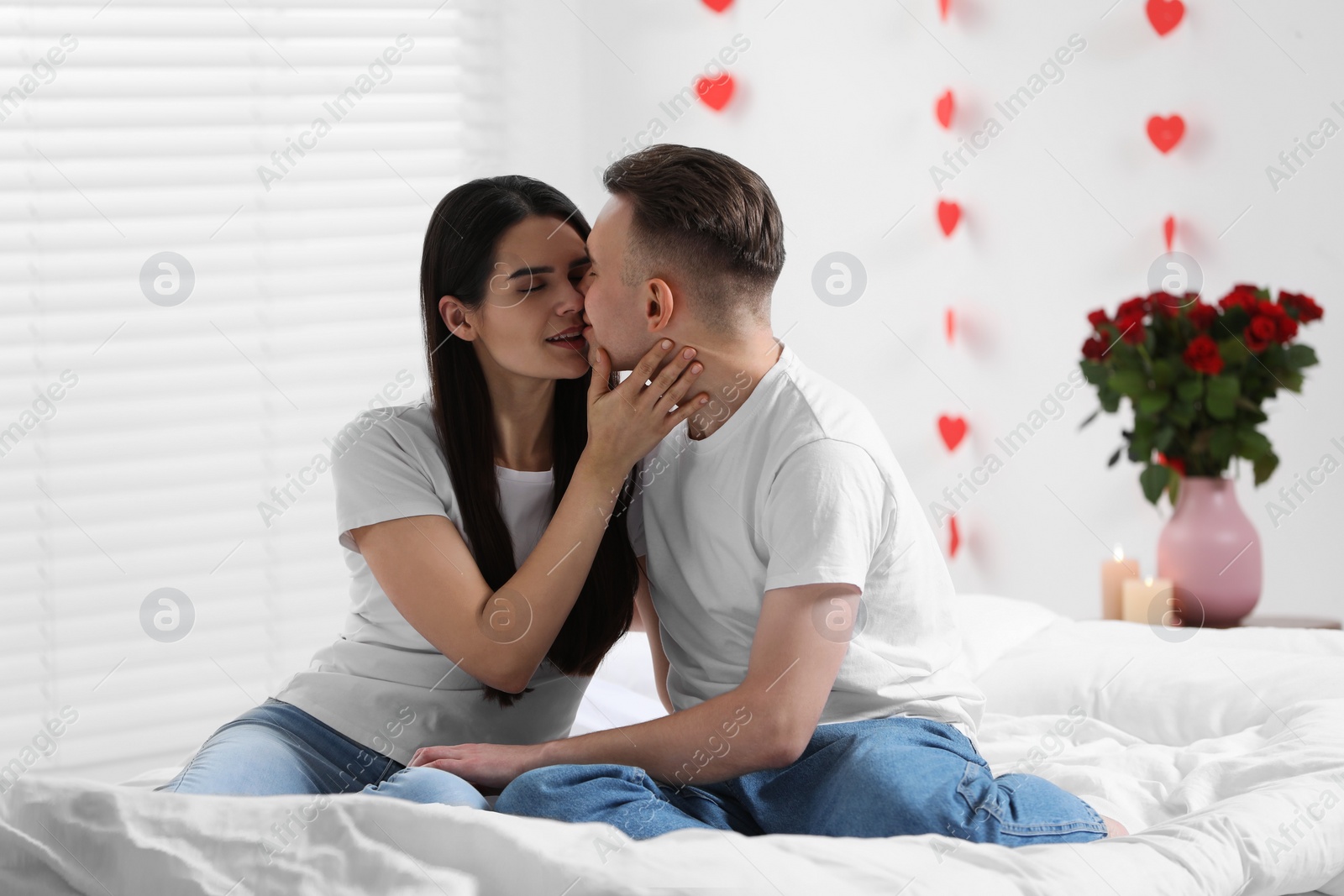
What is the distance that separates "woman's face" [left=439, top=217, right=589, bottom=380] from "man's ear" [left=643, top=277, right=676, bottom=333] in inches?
6.0

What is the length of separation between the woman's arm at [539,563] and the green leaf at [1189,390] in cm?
130

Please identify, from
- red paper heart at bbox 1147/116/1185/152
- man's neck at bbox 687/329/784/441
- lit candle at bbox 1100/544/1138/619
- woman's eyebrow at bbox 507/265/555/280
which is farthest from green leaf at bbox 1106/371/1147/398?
woman's eyebrow at bbox 507/265/555/280

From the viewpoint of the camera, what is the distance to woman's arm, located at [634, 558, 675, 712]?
1.46m

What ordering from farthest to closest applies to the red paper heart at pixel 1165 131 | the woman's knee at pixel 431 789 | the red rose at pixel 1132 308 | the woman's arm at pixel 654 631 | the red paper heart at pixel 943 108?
the red paper heart at pixel 943 108
the red paper heart at pixel 1165 131
the red rose at pixel 1132 308
the woman's arm at pixel 654 631
the woman's knee at pixel 431 789

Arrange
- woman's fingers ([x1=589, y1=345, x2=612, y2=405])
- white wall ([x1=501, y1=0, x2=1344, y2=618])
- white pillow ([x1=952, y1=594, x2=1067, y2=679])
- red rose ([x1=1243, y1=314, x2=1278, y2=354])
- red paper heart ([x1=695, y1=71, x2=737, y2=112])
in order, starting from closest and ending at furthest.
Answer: woman's fingers ([x1=589, y1=345, x2=612, y2=405]) < white pillow ([x1=952, y1=594, x2=1067, y2=679]) < red rose ([x1=1243, y1=314, x2=1278, y2=354]) < white wall ([x1=501, y1=0, x2=1344, y2=618]) < red paper heart ([x1=695, y1=71, x2=737, y2=112])

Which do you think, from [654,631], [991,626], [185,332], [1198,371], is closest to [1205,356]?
[1198,371]

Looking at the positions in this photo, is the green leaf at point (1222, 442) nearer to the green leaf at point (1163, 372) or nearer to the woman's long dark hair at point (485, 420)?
the green leaf at point (1163, 372)

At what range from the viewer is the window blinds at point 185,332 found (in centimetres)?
226

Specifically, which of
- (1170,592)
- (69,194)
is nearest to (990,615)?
(1170,592)

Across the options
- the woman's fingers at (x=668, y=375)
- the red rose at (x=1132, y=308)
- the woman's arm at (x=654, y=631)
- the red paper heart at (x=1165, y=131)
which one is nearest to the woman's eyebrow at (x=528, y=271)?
the woman's fingers at (x=668, y=375)

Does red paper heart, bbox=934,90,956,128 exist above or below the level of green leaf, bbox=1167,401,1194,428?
above

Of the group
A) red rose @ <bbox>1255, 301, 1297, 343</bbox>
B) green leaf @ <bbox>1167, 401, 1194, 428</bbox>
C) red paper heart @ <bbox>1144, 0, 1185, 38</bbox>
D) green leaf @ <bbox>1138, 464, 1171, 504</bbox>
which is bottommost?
green leaf @ <bbox>1138, 464, 1171, 504</bbox>

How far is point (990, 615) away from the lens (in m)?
2.03

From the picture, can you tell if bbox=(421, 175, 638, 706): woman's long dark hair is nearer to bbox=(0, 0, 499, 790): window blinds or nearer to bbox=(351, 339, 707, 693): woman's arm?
bbox=(351, 339, 707, 693): woman's arm
